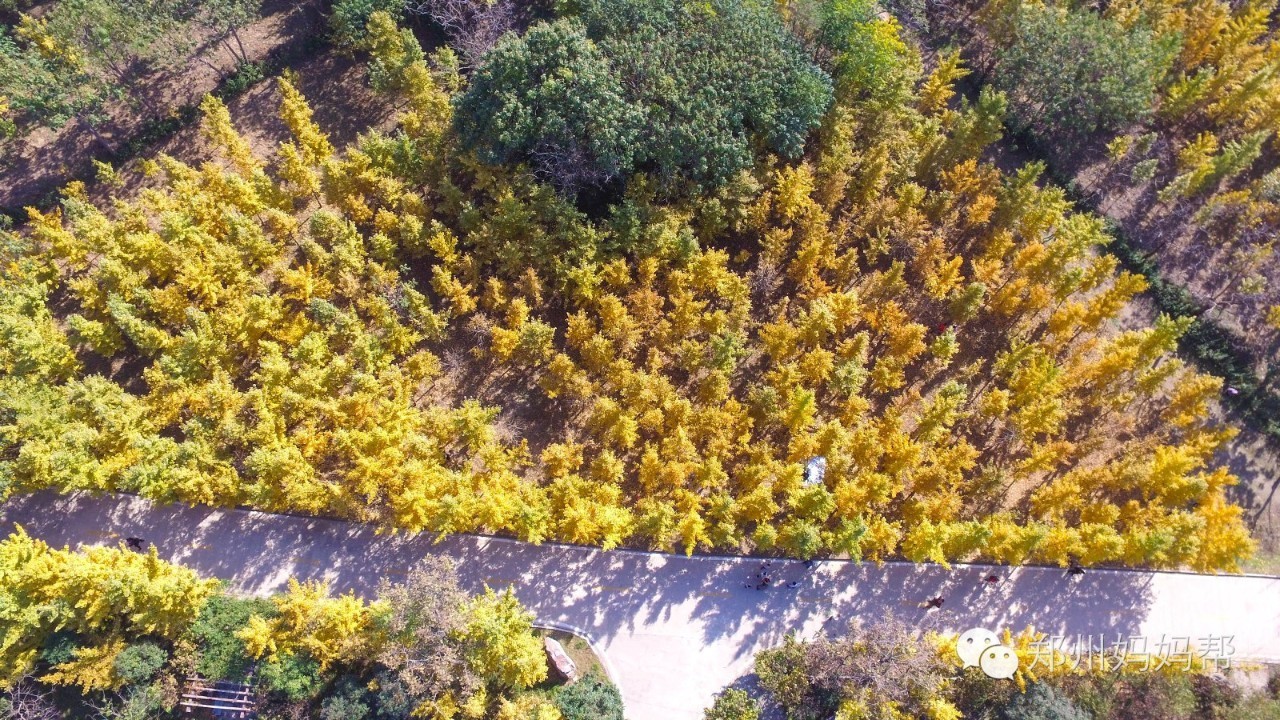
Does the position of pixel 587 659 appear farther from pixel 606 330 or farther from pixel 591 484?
pixel 606 330

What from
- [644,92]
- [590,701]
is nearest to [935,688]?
[590,701]

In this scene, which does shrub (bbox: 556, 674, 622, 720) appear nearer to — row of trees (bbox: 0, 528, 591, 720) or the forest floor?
row of trees (bbox: 0, 528, 591, 720)

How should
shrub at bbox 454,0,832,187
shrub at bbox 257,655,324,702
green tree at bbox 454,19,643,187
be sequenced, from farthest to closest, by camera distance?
shrub at bbox 454,0,832,187 < green tree at bbox 454,19,643,187 < shrub at bbox 257,655,324,702

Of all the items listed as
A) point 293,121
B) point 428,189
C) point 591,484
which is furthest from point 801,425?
point 293,121

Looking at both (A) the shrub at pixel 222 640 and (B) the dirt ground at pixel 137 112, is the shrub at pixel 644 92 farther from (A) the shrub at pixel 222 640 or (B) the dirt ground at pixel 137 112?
(A) the shrub at pixel 222 640

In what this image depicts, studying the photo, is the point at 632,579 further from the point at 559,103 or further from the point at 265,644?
the point at 559,103

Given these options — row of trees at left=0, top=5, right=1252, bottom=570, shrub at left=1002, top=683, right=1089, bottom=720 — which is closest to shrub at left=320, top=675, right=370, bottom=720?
row of trees at left=0, top=5, right=1252, bottom=570
